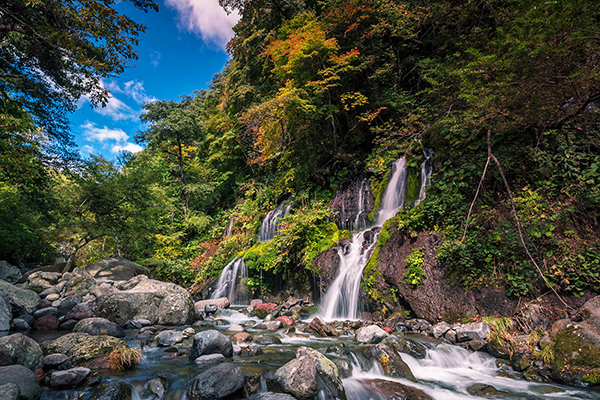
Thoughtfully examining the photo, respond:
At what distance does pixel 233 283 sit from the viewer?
41.3 ft

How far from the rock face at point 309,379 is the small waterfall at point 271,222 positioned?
9.31 meters

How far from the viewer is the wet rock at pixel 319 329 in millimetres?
6613

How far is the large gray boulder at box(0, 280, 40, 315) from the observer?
707cm

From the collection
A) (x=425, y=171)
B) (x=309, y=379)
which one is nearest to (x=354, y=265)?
(x=425, y=171)

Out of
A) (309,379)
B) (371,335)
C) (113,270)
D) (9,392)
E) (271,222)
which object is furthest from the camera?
(271,222)

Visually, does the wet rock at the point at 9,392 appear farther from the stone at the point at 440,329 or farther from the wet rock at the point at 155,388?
the stone at the point at 440,329

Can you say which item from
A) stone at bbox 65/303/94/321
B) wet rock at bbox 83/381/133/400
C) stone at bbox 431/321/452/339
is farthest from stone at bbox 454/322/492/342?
stone at bbox 65/303/94/321

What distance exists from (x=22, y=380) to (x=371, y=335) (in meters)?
5.85

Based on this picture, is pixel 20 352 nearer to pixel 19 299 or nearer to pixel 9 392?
pixel 9 392

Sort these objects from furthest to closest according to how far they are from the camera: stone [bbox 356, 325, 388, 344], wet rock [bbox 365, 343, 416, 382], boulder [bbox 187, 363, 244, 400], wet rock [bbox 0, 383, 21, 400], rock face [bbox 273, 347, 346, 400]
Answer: stone [bbox 356, 325, 388, 344]
wet rock [bbox 365, 343, 416, 382]
rock face [bbox 273, 347, 346, 400]
boulder [bbox 187, 363, 244, 400]
wet rock [bbox 0, 383, 21, 400]

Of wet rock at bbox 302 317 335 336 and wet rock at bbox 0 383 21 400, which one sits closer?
wet rock at bbox 0 383 21 400

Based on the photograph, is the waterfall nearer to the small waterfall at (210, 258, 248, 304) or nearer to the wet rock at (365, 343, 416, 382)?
the wet rock at (365, 343, 416, 382)

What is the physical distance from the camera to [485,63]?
5773 mm

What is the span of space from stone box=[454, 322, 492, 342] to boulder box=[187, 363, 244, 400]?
15.1 feet
